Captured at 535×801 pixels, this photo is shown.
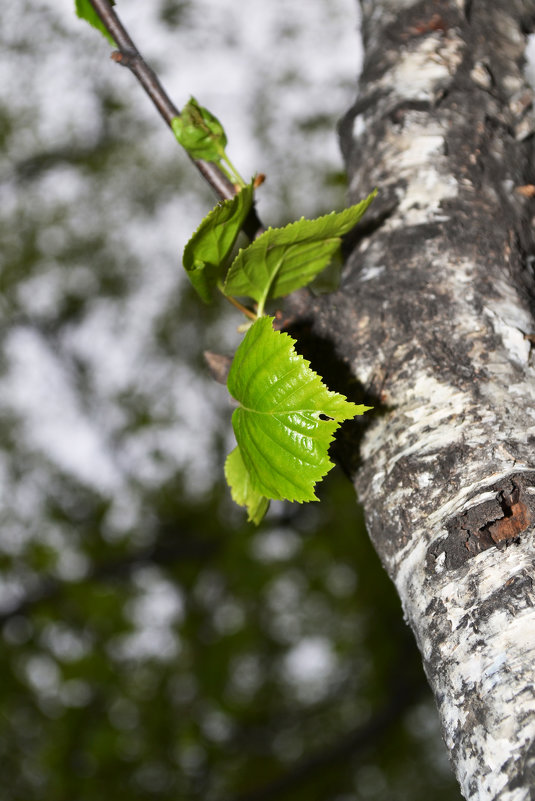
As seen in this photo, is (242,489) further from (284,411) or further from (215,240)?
(215,240)

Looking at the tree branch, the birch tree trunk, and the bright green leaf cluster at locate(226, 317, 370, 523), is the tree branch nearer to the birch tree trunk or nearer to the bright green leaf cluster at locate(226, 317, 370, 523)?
the birch tree trunk

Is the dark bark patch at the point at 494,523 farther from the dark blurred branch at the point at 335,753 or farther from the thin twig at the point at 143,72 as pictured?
the dark blurred branch at the point at 335,753

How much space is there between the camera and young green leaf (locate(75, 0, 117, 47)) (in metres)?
1.31

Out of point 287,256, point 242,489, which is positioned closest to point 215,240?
point 287,256

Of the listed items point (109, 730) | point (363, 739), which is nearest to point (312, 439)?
point (363, 739)

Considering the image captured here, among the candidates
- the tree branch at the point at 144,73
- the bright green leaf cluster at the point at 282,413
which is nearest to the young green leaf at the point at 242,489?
the bright green leaf cluster at the point at 282,413

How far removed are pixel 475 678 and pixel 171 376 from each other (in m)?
6.35

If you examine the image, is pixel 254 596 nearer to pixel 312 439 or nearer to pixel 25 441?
pixel 25 441

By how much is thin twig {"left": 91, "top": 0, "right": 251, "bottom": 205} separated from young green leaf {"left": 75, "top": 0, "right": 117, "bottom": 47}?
→ 4cm

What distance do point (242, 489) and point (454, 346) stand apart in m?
0.44

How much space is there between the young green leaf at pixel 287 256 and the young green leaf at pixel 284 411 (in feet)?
0.70

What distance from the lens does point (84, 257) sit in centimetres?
637

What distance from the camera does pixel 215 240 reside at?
0.97m

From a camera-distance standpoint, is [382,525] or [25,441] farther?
[25,441]
